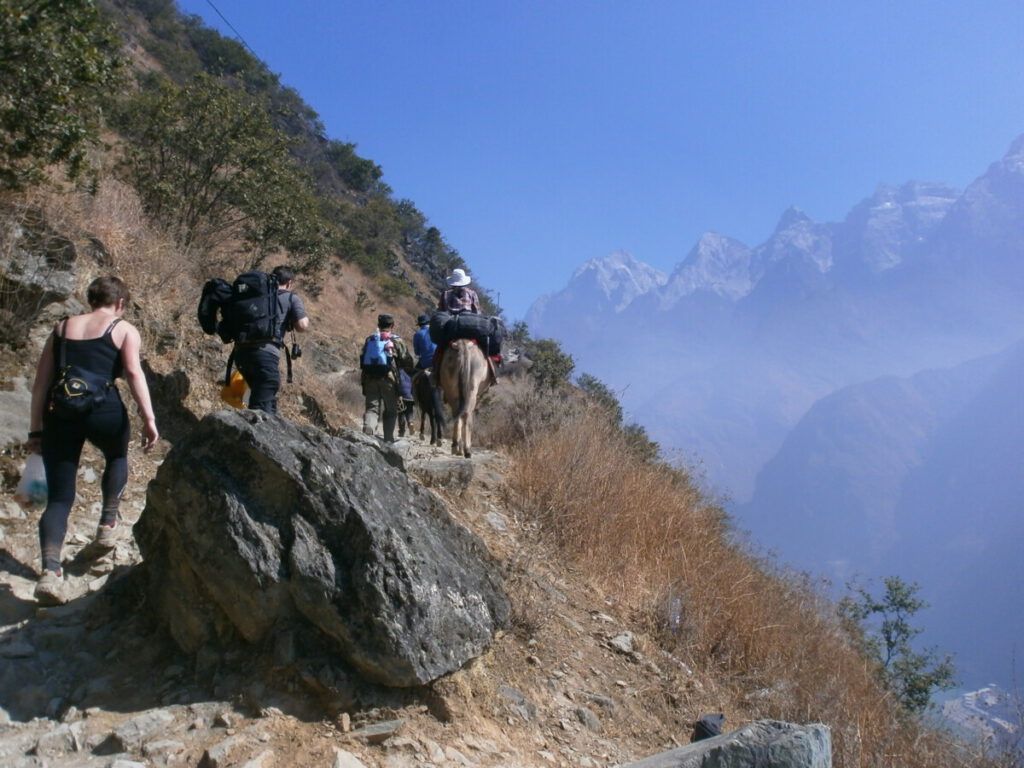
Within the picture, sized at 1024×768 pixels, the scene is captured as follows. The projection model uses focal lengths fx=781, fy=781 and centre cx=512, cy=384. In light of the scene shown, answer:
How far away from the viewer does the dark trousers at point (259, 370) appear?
590 centimetres

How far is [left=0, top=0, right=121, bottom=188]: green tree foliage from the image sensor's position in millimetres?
7164

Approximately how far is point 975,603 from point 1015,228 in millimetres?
95657

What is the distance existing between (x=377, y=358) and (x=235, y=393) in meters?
2.65

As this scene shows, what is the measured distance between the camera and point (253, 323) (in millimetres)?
5828

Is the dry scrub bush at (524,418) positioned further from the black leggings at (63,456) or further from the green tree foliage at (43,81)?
the green tree foliage at (43,81)

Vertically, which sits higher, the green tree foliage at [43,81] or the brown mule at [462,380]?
the green tree foliage at [43,81]

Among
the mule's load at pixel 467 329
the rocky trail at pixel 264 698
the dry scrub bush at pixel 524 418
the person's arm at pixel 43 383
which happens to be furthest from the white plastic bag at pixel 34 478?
the dry scrub bush at pixel 524 418

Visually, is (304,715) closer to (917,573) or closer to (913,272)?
(917,573)

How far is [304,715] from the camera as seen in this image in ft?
10.8

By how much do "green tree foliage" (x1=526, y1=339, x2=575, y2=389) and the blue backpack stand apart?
380 inches

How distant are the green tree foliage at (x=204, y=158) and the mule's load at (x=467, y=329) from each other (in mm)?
6271

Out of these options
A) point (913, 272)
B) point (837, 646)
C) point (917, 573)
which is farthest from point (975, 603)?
point (913, 272)

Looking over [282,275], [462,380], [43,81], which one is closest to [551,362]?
[462,380]

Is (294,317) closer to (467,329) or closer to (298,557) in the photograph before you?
(467,329)
